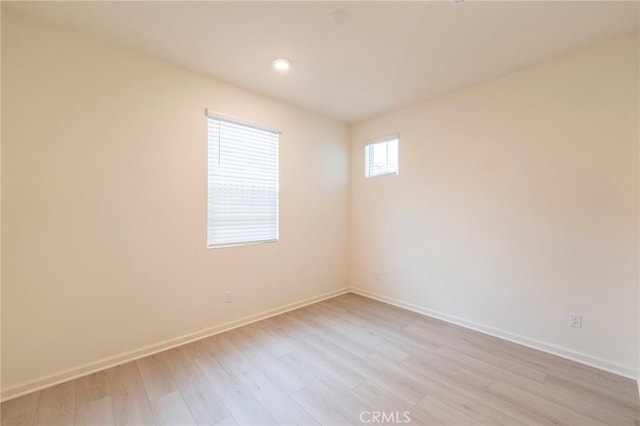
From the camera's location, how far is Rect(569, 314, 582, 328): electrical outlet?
88.6 inches

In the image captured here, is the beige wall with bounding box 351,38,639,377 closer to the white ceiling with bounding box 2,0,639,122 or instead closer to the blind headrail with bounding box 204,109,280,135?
the white ceiling with bounding box 2,0,639,122

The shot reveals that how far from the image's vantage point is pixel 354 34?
2.04 m

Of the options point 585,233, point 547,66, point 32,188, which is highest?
point 547,66

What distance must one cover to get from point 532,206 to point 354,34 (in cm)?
222

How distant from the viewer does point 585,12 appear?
1.81m

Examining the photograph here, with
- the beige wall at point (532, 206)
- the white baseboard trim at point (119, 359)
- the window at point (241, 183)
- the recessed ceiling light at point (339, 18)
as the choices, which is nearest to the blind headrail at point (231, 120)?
the window at point (241, 183)

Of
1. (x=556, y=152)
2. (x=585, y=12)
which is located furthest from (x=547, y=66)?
(x=556, y=152)

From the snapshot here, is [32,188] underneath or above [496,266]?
above

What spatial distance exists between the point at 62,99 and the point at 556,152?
4061 mm

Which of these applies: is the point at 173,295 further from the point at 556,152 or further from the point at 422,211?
the point at 556,152

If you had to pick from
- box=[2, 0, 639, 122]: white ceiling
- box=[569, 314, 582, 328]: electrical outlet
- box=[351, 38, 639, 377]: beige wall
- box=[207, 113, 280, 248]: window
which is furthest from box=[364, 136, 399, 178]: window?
box=[569, 314, 582, 328]: electrical outlet

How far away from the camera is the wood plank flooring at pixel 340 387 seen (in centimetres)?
164

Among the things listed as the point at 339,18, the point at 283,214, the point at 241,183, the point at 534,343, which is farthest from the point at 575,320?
the point at 241,183

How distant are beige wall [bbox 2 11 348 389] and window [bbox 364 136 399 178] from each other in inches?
65.6
